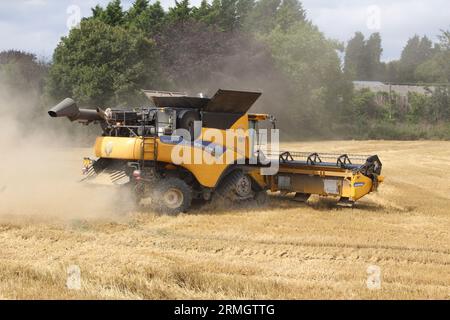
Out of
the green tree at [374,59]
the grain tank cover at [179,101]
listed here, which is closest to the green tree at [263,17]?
the green tree at [374,59]

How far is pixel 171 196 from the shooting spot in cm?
1075

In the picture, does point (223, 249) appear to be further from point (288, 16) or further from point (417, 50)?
point (417, 50)

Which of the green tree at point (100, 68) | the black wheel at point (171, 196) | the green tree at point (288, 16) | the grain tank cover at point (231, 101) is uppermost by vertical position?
the green tree at point (288, 16)

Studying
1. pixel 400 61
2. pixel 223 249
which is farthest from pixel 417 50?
pixel 223 249

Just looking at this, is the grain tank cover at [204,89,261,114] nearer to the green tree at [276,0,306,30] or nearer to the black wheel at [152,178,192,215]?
the black wheel at [152,178,192,215]

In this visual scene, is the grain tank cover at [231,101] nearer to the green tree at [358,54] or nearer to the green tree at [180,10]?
the green tree at [180,10]

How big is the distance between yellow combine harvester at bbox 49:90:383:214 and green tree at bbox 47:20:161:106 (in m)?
17.8

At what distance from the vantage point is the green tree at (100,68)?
29.1m

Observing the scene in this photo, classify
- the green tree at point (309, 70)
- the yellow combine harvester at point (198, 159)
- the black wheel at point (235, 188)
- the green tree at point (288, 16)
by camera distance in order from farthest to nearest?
the green tree at point (288, 16) < the green tree at point (309, 70) < the black wheel at point (235, 188) < the yellow combine harvester at point (198, 159)

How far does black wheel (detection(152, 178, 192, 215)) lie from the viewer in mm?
10648

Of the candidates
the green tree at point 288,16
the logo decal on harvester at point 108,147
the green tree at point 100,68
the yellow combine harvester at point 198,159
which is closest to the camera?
the yellow combine harvester at point 198,159

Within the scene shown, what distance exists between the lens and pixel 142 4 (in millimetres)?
42938

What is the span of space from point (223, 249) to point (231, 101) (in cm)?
405

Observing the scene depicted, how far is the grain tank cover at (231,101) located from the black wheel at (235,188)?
1.29 metres
